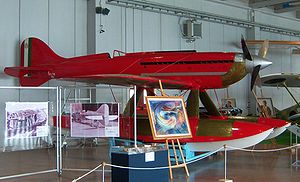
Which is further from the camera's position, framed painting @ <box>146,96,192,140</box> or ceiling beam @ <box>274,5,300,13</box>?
ceiling beam @ <box>274,5,300,13</box>

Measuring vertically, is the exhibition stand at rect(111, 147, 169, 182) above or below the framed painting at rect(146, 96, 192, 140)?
below

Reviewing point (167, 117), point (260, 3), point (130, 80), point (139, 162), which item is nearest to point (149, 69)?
point (130, 80)

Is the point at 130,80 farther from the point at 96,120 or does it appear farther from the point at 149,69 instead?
the point at 149,69

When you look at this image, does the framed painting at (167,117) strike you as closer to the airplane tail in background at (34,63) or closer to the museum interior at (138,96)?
the museum interior at (138,96)

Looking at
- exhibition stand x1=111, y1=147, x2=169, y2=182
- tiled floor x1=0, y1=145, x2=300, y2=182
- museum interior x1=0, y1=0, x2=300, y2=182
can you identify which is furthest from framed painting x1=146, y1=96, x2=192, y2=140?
tiled floor x1=0, y1=145, x2=300, y2=182

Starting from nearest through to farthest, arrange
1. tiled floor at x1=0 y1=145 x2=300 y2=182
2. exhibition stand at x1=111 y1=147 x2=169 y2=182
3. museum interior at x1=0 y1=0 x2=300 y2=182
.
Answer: exhibition stand at x1=111 y1=147 x2=169 y2=182, museum interior at x1=0 y1=0 x2=300 y2=182, tiled floor at x1=0 y1=145 x2=300 y2=182

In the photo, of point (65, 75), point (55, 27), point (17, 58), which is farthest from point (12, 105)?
point (55, 27)

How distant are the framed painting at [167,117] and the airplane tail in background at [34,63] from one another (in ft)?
17.4

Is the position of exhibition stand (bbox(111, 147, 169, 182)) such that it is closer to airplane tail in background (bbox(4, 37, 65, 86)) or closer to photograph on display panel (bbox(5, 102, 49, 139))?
photograph on display panel (bbox(5, 102, 49, 139))

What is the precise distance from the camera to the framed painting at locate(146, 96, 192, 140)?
19.7 feet

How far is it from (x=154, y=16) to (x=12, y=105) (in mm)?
10072

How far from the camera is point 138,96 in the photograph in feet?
31.6

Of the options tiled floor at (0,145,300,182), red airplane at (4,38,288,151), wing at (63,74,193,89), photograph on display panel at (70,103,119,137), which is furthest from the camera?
red airplane at (4,38,288,151)

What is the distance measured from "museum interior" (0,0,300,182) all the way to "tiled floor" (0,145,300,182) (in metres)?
0.02
